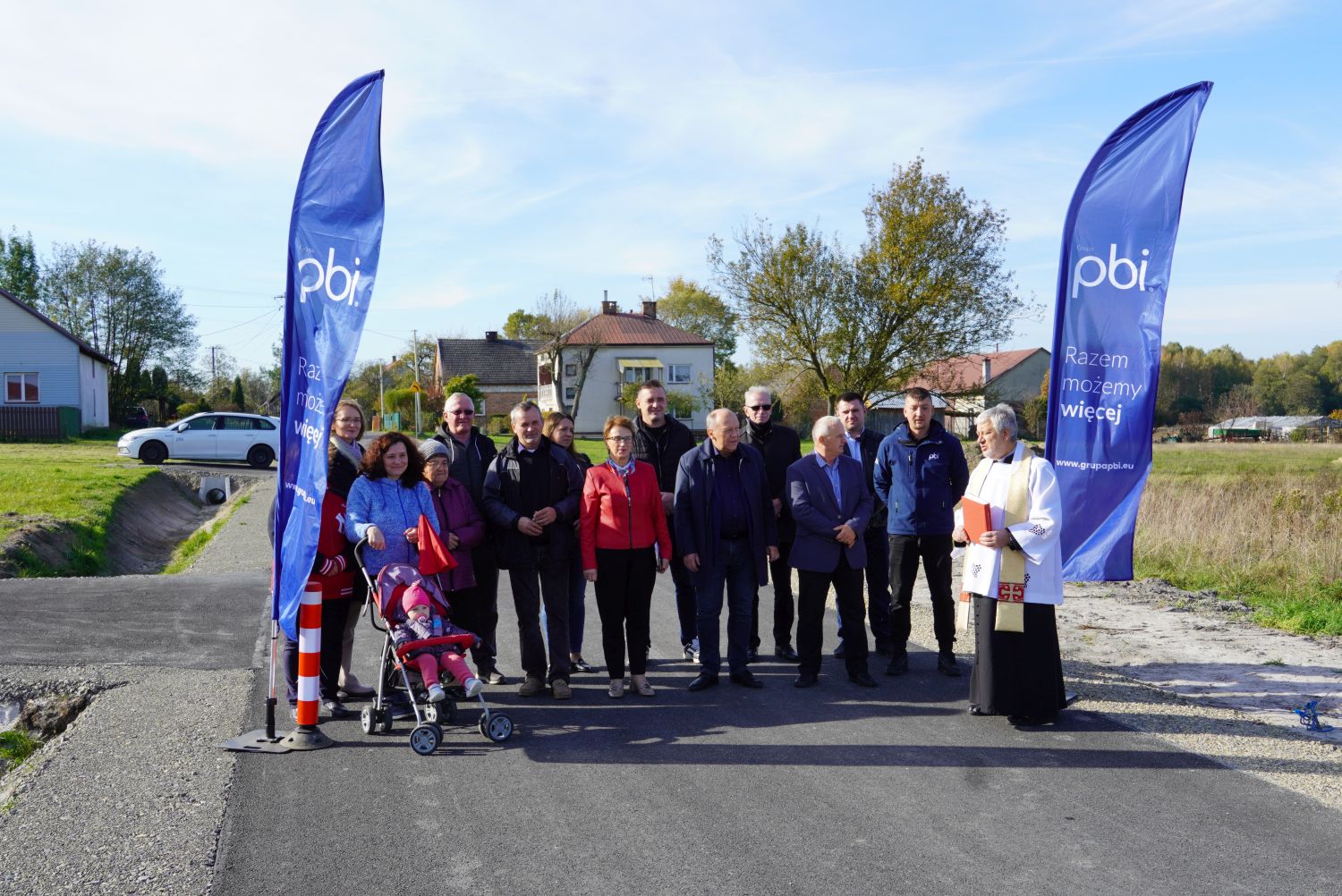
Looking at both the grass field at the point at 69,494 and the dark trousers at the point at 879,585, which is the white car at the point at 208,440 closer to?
the grass field at the point at 69,494

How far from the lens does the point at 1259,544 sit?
486 inches

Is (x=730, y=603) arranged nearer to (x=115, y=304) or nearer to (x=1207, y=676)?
(x=1207, y=676)

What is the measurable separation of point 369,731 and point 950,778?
11.4ft

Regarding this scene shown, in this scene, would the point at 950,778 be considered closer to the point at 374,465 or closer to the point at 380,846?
the point at 380,846

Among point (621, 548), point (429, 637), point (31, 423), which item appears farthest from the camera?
point (31, 423)

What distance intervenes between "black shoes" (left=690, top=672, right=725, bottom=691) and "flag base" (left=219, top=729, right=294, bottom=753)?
280cm

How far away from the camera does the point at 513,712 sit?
22.7 feet

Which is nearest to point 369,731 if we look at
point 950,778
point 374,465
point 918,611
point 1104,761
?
point 374,465

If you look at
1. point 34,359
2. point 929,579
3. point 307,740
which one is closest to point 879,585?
point 929,579

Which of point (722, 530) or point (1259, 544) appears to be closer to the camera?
point (722, 530)

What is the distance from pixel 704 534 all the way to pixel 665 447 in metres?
0.98

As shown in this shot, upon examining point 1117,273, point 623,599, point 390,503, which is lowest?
point 623,599

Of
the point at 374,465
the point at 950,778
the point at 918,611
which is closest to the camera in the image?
the point at 950,778

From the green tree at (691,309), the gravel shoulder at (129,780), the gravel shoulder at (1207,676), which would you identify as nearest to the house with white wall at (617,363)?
the green tree at (691,309)
